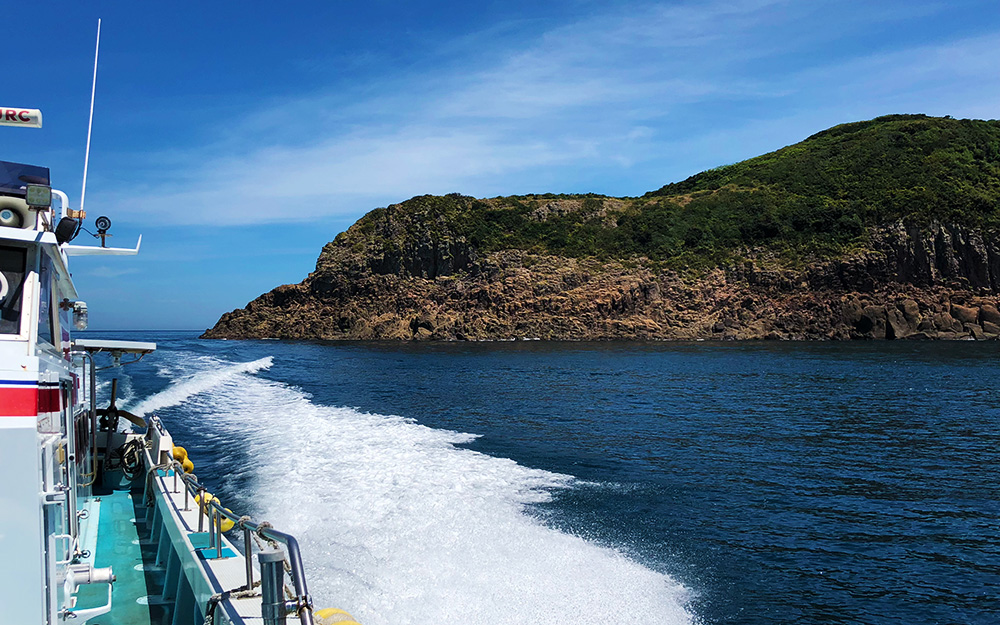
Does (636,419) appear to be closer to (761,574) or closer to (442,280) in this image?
(761,574)

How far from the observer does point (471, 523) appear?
11.8 metres

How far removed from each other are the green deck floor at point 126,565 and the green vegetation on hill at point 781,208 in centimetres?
9238

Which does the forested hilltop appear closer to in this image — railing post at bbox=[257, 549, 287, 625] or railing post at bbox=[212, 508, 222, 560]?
railing post at bbox=[212, 508, 222, 560]

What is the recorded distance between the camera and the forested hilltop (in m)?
84.1

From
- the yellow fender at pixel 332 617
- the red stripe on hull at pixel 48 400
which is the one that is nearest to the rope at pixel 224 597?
the yellow fender at pixel 332 617

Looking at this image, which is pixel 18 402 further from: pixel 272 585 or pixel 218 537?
pixel 218 537

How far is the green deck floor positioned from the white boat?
0.02m

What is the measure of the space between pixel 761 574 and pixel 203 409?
22.6 metres

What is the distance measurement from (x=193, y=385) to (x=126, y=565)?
90.5ft

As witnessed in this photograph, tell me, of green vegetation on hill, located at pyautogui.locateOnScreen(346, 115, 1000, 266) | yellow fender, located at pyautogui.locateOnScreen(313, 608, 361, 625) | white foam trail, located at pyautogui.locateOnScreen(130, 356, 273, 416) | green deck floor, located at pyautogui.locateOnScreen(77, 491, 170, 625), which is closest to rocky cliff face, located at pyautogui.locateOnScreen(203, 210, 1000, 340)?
green vegetation on hill, located at pyautogui.locateOnScreen(346, 115, 1000, 266)

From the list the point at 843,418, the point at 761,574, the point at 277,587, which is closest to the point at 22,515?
the point at 277,587

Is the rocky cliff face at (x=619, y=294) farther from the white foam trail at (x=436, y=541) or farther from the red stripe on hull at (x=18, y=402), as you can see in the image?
the red stripe on hull at (x=18, y=402)

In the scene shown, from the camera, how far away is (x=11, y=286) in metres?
4.93

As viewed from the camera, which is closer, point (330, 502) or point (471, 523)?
point (471, 523)
